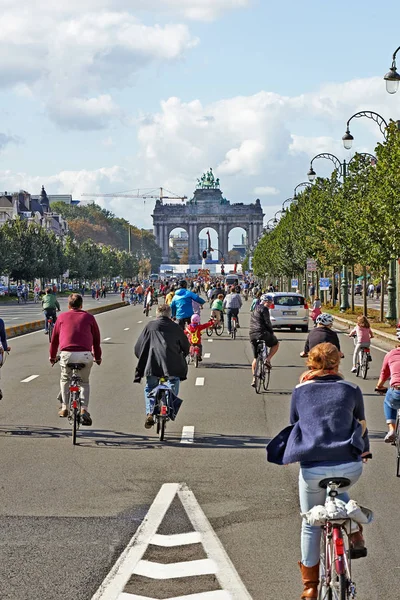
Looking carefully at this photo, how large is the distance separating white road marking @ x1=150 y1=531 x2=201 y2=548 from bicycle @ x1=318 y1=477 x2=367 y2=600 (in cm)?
218

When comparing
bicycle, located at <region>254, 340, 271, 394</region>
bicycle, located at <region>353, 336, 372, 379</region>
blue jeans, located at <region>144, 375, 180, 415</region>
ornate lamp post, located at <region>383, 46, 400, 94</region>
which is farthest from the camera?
ornate lamp post, located at <region>383, 46, 400, 94</region>

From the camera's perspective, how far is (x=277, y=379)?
21281 mm

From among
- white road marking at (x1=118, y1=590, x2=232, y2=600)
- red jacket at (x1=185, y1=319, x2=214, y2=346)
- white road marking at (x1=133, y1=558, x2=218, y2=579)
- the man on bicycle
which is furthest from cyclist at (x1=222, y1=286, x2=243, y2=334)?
white road marking at (x1=118, y1=590, x2=232, y2=600)

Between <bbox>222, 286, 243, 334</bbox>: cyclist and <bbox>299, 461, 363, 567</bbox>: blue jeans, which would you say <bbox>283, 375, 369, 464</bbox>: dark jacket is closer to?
<bbox>299, 461, 363, 567</bbox>: blue jeans

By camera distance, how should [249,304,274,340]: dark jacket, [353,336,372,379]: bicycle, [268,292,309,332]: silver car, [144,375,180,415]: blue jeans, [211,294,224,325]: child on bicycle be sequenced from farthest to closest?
[268,292,309,332]: silver car → [211,294,224,325]: child on bicycle → [353,336,372,379]: bicycle → [249,304,274,340]: dark jacket → [144,375,180,415]: blue jeans

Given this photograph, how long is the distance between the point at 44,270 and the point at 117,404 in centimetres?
8918

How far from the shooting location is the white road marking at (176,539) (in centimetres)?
772

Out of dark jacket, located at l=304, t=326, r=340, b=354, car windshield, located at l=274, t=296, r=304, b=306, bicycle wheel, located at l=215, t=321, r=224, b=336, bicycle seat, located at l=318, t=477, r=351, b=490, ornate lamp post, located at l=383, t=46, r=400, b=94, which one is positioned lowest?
bicycle wheel, located at l=215, t=321, r=224, b=336

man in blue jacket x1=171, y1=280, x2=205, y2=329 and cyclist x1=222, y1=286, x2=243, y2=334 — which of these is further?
cyclist x1=222, y1=286, x2=243, y2=334

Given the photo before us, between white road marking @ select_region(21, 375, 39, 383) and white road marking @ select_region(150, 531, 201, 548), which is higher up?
white road marking @ select_region(150, 531, 201, 548)

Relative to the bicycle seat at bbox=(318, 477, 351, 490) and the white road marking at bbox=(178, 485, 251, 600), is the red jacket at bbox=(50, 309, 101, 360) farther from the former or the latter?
the bicycle seat at bbox=(318, 477, 351, 490)

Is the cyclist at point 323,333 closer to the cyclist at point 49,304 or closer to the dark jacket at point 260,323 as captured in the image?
the dark jacket at point 260,323

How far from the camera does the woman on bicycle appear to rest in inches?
230

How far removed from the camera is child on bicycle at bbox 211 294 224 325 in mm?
36291
